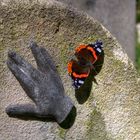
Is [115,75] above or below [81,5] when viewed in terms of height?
above

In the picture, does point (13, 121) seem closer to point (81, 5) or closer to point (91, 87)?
point (91, 87)

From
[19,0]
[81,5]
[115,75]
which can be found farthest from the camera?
[81,5]

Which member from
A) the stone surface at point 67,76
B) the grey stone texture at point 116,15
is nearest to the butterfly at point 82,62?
the stone surface at point 67,76

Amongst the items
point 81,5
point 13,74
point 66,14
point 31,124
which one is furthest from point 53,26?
point 81,5

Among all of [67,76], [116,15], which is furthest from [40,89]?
[116,15]

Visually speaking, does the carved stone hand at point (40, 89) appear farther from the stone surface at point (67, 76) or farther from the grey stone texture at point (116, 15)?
the grey stone texture at point (116, 15)

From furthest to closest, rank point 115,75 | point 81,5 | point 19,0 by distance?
point 81,5 → point 115,75 → point 19,0

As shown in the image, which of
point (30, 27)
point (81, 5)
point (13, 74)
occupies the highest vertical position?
point (30, 27)

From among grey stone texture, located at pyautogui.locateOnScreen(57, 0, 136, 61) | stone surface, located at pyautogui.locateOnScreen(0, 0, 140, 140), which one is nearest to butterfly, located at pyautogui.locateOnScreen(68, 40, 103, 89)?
stone surface, located at pyautogui.locateOnScreen(0, 0, 140, 140)
